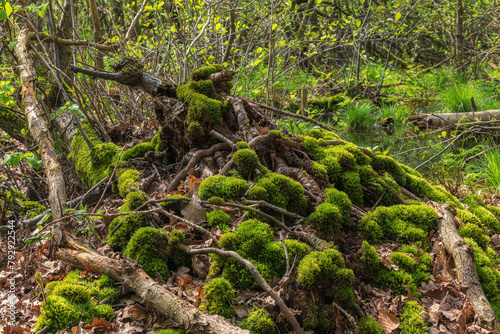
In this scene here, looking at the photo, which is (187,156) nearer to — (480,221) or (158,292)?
(158,292)

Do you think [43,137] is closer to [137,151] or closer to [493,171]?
[137,151]

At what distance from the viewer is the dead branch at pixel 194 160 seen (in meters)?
3.54

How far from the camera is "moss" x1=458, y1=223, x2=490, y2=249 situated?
10.8ft

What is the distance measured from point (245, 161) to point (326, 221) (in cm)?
93

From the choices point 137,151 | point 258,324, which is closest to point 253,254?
point 258,324

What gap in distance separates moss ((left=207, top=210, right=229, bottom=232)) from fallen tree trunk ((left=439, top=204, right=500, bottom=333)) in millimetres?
1985

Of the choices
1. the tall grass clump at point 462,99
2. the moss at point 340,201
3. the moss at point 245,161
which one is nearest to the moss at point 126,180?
the moss at point 245,161

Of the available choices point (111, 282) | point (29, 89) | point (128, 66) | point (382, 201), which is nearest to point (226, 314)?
point (111, 282)

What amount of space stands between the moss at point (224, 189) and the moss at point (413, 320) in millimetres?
1574

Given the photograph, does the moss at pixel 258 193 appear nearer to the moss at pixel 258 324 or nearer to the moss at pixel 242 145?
the moss at pixel 242 145

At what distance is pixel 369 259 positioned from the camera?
2.76 m

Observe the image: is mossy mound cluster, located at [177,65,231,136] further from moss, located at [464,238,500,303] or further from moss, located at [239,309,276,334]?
moss, located at [464,238,500,303]

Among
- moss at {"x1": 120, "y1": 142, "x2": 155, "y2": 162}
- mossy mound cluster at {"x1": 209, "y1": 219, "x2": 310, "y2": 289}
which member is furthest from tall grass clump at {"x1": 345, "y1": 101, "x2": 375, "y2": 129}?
mossy mound cluster at {"x1": 209, "y1": 219, "x2": 310, "y2": 289}

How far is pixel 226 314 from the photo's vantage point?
2197 millimetres
